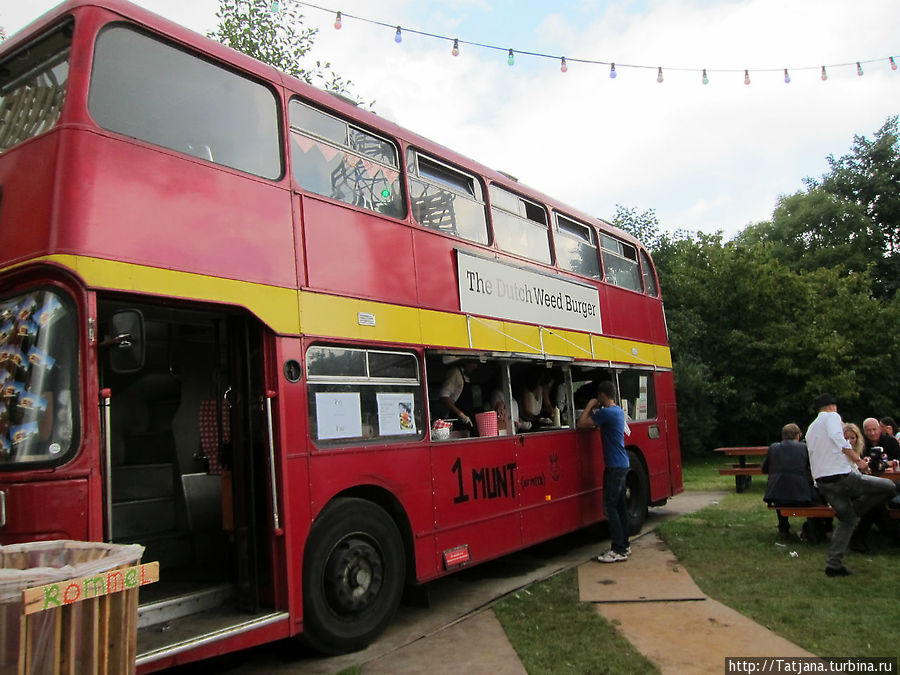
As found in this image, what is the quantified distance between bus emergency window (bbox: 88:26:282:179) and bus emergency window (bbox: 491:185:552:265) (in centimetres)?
308

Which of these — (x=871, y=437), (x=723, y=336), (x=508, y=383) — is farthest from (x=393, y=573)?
(x=723, y=336)

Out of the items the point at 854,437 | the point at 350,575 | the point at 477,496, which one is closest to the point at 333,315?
the point at 350,575

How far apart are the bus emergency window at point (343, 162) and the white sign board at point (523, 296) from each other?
1050 mm

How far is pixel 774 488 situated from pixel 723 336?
15.5m

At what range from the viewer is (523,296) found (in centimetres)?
789

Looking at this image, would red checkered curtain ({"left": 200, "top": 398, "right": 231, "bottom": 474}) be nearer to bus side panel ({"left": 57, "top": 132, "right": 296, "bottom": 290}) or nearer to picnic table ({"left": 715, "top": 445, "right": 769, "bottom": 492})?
bus side panel ({"left": 57, "top": 132, "right": 296, "bottom": 290})

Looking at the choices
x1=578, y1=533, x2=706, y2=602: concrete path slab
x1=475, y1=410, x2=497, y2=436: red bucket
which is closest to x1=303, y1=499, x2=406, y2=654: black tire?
x1=475, y1=410, x2=497, y2=436: red bucket

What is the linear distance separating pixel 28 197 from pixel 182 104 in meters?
1.13

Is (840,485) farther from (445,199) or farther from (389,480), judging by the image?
(445,199)

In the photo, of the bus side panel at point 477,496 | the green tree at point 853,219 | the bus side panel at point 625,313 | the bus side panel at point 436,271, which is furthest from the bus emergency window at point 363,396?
the green tree at point 853,219

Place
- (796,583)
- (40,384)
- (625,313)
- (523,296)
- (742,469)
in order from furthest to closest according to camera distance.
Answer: (742,469)
(625,313)
(523,296)
(796,583)
(40,384)

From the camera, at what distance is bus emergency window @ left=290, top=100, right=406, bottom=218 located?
5582mm

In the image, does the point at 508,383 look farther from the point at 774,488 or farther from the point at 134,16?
the point at 134,16

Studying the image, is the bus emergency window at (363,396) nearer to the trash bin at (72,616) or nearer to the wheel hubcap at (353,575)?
the wheel hubcap at (353,575)
